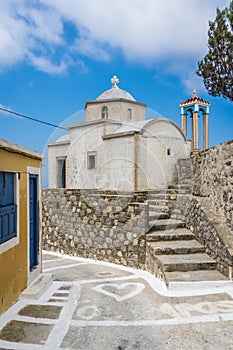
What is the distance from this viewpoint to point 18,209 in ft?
18.2

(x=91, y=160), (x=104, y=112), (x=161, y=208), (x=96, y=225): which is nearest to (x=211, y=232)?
(x=161, y=208)

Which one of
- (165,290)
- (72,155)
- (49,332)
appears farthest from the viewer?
(72,155)

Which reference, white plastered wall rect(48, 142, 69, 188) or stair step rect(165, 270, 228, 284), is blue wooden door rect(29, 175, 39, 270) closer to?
stair step rect(165, 270, 228, 284)

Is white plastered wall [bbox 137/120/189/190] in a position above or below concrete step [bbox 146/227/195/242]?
above

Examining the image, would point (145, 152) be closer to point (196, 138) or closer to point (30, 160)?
point (196, 138)

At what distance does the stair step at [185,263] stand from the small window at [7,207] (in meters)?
3.18

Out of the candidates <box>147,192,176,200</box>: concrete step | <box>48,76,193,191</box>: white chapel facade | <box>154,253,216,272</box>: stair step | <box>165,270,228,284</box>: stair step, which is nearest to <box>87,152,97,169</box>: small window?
<box>48,76,193,191</box>: white chapel facade

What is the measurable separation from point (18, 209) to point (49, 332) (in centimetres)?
216

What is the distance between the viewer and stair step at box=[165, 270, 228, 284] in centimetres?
615

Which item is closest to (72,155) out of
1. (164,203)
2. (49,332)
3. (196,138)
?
(196,138)

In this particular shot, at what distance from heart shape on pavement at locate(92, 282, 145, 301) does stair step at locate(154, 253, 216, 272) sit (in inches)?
26.1

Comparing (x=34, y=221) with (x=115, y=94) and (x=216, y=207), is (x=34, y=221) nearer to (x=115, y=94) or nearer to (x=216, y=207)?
(x=216, y=207)

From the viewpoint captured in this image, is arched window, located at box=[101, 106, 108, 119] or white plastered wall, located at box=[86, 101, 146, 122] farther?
arched window, located at box=[101, 106, 108, 119]

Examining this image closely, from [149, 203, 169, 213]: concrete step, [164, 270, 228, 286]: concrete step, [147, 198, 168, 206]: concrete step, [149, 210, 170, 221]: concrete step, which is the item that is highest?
[147, 198, 168, 206]: concrete step
